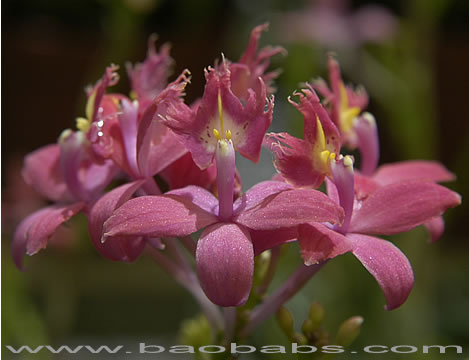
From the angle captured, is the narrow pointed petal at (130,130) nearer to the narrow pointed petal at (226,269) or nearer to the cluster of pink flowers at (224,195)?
the cluster of pink flowers at (224,195)

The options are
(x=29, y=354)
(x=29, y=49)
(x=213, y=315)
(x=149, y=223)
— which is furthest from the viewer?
(x=29, y=49)

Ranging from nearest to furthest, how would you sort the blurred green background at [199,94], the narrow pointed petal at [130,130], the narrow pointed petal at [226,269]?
the narrow pointed petal at [226,269] < the narrow pointed petal at [130,130] < the blurred green background at [199,94]

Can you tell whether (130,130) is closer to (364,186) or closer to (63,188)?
(63,188)

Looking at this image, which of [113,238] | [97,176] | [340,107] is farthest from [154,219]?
[340,107]

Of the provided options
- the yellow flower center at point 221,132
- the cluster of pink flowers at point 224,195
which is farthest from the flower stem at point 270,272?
the yellow flower center at point 221,132

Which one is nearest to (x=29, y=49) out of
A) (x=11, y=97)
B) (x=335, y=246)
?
(x=11, y=97)

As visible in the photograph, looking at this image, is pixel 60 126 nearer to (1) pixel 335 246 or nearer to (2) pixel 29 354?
(2) pixel 29 354
